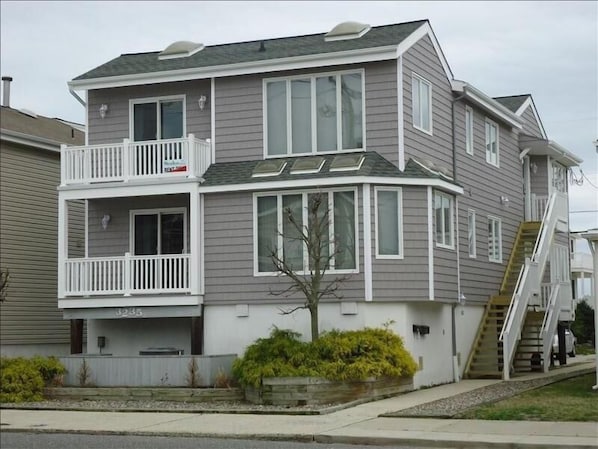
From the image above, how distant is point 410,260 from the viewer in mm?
23984

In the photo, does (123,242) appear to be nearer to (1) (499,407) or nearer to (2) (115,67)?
(2) (115,67)

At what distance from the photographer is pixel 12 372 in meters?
22.2

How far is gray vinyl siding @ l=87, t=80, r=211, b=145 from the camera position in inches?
1032

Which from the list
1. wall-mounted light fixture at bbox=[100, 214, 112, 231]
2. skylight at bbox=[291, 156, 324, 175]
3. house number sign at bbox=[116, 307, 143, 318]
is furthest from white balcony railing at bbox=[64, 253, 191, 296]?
skylight at bbox=[291, 156, 324, 175]

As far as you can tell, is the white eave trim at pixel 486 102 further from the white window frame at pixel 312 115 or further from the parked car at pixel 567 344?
the parked car at pixel 567 344

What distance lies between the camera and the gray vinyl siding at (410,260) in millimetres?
23656

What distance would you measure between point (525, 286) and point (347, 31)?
8109 millimetres

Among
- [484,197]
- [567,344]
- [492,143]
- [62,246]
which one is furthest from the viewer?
[567,344]

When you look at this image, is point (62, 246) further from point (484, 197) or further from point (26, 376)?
point (484, 197)

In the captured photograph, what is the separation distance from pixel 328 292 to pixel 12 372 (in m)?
7.01

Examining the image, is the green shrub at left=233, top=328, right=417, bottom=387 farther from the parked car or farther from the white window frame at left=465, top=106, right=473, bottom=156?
the parked car

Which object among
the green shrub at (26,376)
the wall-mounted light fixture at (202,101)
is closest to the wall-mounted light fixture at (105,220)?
the wall-mounted light fixture at (202,101)

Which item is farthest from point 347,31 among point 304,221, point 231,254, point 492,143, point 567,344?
point 567,344

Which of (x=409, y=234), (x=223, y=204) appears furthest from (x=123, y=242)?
(x=409, y=234)
